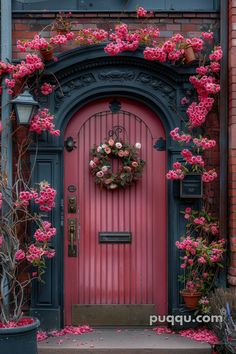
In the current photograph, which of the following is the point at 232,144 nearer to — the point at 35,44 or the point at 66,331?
the point at 35,44

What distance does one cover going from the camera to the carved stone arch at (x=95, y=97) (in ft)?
24.0

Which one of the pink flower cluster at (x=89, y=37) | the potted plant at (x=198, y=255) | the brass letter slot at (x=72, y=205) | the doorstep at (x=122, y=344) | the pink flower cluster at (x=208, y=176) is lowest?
the doorstep at (x=122, y=344)

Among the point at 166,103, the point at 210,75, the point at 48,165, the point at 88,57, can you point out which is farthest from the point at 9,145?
the point at 210,75

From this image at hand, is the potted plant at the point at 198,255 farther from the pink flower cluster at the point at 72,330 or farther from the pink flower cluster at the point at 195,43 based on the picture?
the pink flower cluster at the point at 195,43

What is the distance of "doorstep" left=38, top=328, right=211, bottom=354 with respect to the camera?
265 inches

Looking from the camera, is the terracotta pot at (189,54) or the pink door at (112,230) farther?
the pink door at (112,230)

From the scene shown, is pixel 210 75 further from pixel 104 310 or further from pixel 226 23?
pixel 104 310

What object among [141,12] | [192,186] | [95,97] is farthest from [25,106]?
[192,186]

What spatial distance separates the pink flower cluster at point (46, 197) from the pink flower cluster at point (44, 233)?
0.69 feet

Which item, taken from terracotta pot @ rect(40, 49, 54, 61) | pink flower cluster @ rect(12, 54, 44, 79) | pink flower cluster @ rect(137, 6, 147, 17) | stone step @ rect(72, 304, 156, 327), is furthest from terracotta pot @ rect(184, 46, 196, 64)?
stone step @ rect(72, 304, 156, 327)

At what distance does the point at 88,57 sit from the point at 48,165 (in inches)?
50.1

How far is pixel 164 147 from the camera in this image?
7.56 meters

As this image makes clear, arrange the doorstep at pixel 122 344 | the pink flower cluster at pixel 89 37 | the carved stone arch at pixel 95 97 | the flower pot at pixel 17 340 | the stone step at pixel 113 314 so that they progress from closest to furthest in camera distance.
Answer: the flower pot at pixel 17 340 → the doorstep at pixel 122 344 → the pink flower cluster at pixel 89 37 → the carved stone arch at pixel 95 97 → the stone step at pixel 113 314

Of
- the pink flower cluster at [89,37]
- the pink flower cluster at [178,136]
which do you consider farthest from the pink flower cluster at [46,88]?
the pink flower cluster at [178,136]
